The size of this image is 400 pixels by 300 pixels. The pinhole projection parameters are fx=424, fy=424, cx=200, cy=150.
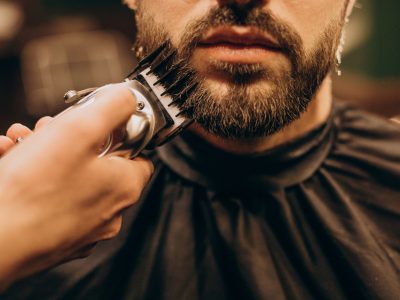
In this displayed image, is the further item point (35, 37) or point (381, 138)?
point (35, 37)

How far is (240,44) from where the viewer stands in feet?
2.15

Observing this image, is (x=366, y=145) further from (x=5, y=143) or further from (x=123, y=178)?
(x=5, y=143)

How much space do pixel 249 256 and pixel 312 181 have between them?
0.20 meters

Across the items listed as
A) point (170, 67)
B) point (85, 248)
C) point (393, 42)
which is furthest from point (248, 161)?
point (393, 42)

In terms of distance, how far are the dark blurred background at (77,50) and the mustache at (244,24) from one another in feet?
5.55

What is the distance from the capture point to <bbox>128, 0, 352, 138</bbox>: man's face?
641mm

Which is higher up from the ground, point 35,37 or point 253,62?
point 35,37

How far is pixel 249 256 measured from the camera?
712mm

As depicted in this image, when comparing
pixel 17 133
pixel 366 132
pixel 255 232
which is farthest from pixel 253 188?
pixel 17 133

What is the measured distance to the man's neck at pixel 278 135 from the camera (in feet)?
2.62

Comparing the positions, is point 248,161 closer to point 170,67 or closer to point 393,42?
point 170,67

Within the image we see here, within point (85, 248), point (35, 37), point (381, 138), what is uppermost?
point (35, 37)

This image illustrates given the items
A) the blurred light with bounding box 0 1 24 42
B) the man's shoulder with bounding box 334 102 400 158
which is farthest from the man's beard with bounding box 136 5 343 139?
the blurred light with bounding box 0 1 24 42

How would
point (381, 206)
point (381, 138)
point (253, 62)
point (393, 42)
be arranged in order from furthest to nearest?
point (393, 42), point (381, 138), point (381, 206), point (253, 62)
